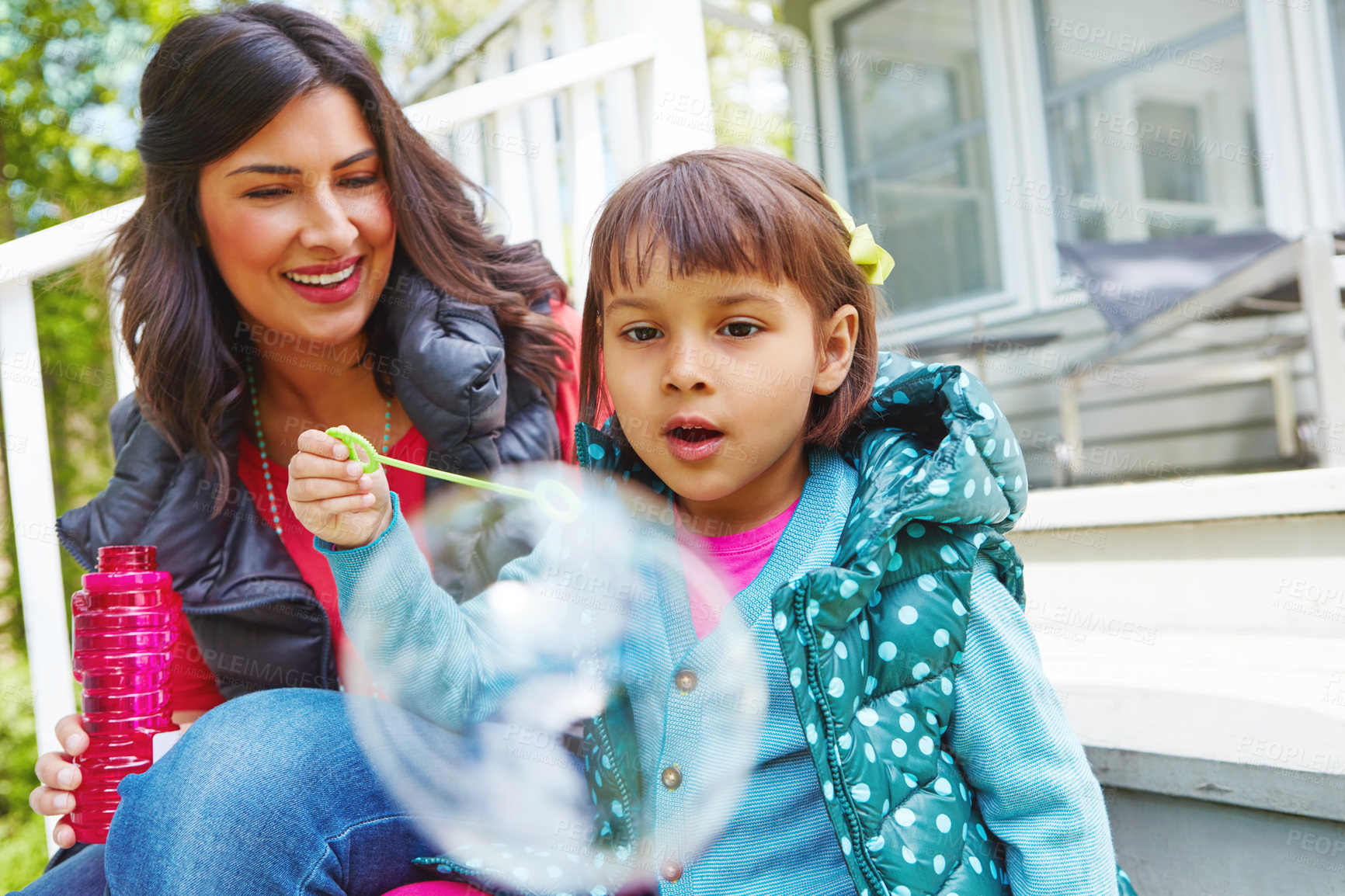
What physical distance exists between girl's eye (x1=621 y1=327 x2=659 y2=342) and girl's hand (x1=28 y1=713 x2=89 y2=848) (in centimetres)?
94

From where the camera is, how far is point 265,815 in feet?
3.41

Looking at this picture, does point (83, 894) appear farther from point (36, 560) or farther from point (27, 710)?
point (27, 710)

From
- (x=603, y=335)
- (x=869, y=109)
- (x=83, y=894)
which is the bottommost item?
(x=83, y=894)

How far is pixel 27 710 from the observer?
5.52 m

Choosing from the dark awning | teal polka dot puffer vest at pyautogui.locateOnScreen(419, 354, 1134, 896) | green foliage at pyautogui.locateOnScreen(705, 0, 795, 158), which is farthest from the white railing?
green foliage at pyautogui.locateOnScreen(705, 0, 795, 158)

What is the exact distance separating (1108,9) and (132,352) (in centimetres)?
462

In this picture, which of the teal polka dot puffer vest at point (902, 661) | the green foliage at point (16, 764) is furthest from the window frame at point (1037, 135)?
the green foliage at point (16, 764)

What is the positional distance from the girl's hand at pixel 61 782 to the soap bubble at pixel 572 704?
1.44 feet

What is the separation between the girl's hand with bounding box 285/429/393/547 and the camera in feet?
3.45

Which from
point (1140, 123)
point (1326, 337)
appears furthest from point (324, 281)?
point (1140, 123)

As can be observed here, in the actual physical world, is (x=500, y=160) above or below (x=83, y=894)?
above

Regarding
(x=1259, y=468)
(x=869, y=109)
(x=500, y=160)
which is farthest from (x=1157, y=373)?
(x=500, y=160)

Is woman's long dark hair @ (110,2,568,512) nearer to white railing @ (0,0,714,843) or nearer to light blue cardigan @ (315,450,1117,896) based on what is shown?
white railing @ (0,0,714,843)

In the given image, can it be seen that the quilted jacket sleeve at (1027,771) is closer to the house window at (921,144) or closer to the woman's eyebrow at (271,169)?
the woman's eyebrow at (271,169)
